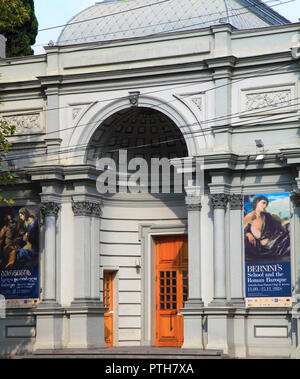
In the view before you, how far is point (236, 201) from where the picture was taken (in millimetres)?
27828

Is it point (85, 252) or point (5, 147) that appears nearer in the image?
point (5, 147)

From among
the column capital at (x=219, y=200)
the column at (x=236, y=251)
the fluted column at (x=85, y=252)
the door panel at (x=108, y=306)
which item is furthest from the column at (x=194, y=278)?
the door panel at (x=108, y=306)

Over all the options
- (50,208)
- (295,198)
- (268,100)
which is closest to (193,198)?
(295,198)

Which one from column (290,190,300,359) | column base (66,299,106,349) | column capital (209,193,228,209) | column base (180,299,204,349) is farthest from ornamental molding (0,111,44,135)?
column (290,190,300,359)

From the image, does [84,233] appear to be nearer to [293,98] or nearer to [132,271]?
[132,271]

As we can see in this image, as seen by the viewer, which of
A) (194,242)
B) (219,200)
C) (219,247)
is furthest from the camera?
(194,242)

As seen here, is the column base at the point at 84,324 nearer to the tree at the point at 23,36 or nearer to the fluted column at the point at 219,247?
the fluted column at the point at 219,247

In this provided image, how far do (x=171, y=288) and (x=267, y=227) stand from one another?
4.68 meters

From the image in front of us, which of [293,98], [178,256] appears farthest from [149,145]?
[293,98]

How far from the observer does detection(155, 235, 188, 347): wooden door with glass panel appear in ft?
99.6

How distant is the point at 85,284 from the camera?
29.0 metres

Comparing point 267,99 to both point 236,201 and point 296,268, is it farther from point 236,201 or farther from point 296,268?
point 296,268
